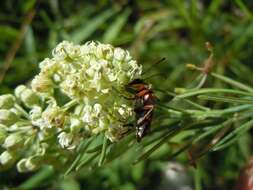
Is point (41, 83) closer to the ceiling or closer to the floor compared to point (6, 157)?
closer to the ceiling

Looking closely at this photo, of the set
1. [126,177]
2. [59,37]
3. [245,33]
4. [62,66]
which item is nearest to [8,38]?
[59,37]

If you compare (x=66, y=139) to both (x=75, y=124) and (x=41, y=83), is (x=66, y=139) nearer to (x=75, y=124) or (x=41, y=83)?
(x=75, y=124)

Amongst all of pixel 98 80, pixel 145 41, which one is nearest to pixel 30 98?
pixel 98 80

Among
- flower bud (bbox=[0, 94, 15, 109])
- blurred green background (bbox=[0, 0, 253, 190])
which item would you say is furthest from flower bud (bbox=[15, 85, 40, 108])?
blurred green background (bbox=[0, 0, 253, 190])

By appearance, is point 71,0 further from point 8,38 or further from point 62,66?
point 62,66

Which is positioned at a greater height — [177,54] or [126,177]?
[177,54]

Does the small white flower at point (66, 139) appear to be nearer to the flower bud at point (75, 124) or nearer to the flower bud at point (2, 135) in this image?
the flower bud at point (75, 124)
